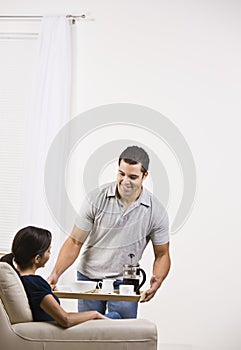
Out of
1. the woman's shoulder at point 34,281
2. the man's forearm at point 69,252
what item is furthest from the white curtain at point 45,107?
the woman's shoulder at point 34,281

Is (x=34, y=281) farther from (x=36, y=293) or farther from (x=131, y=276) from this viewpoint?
(x=131, y=276)

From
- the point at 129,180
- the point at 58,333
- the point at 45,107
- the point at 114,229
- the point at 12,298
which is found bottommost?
the point at 58,333

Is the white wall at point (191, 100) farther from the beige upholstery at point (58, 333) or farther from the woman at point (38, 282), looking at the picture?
the beige upholstery at point (58, 333)

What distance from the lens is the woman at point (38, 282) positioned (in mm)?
2291

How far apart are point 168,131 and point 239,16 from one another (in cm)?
91

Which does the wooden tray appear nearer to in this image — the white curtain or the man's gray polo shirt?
the man's gray polo shirt

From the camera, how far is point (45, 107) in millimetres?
4078

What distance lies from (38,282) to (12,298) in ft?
0.47

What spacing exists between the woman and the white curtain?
54.9 inches

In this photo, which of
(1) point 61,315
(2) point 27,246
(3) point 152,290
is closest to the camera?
(1) point 61,315

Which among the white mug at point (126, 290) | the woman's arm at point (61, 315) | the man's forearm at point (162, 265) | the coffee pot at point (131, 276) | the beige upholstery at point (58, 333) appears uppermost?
the man's forearm at point (162, 265)

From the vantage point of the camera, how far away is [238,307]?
387 centimetres

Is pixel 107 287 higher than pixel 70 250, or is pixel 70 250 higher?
pixel 70 250

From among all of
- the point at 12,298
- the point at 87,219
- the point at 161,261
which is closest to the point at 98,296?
the point at 12,298
